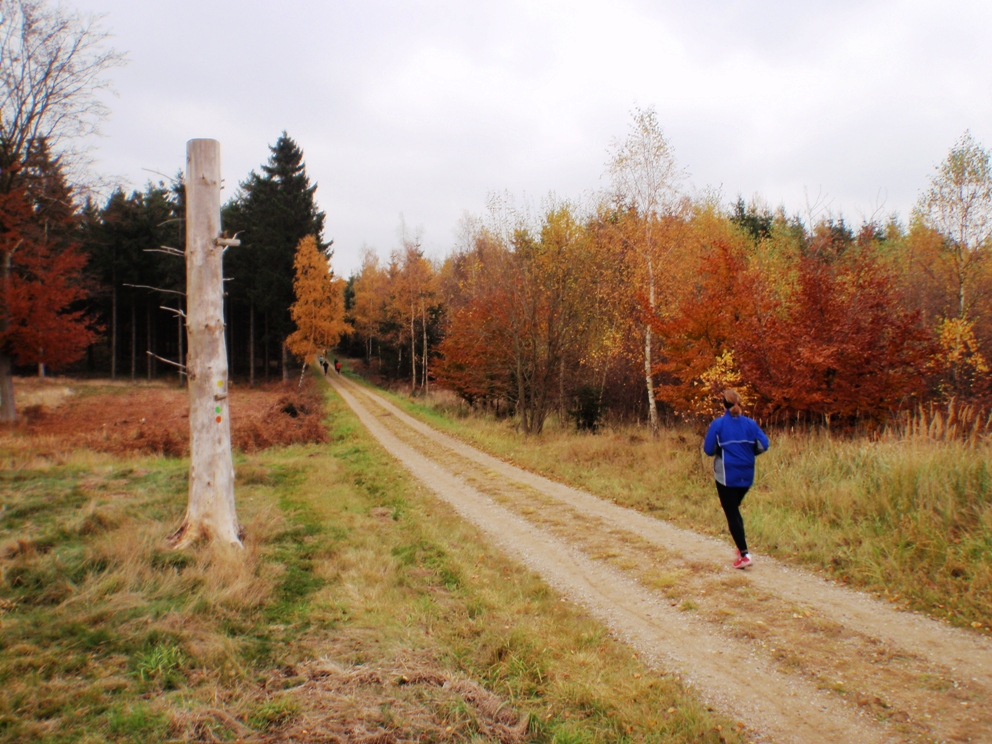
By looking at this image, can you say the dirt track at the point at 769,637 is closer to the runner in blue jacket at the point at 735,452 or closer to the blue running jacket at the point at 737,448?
the runner in blue jacket at the point at 735,452

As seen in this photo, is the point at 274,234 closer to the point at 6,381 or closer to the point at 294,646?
the point at 6,381

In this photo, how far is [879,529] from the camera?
6.84 m

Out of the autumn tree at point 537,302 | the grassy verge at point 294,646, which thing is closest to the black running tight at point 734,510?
the grassy verge at point 294,646

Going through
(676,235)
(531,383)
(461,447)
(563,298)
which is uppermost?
(676,235)

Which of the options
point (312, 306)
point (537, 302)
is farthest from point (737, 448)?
point (312, 306)

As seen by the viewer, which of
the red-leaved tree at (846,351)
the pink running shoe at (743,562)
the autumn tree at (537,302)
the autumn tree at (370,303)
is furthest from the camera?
the autumn tree at (370,303)

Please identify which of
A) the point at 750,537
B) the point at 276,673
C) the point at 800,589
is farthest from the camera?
the point at 750,537

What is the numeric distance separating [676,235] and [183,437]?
1668 centimetres

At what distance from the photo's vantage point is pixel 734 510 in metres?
6.59

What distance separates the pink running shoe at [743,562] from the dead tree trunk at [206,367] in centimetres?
555

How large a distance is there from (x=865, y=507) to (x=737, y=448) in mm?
2276

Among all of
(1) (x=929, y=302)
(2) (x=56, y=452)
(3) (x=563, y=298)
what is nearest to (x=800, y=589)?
(3) (x=563, y=298)

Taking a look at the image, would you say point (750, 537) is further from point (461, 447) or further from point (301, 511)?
point (461, 447)

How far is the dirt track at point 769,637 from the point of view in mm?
3662
